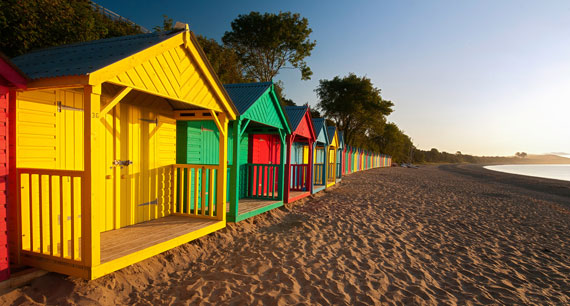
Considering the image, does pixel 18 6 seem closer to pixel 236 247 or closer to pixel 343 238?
pixel 236 247

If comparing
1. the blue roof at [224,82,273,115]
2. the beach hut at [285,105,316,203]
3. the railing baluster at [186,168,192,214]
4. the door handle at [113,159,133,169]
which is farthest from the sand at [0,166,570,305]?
the blue roof at [224,82,273,115]

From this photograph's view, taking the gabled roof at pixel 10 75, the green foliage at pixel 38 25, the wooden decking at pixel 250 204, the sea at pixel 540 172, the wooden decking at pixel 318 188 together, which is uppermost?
the green foliage at pixel 38 25

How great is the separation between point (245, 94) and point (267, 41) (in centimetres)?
2266

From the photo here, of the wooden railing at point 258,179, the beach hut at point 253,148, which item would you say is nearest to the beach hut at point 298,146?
the beach hut at point 253,148

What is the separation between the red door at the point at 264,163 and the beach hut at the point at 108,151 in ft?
10.5

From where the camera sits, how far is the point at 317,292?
4.10 m

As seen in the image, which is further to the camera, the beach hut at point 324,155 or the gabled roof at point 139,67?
the beach hut at point 324,155

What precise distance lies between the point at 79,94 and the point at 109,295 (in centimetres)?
282

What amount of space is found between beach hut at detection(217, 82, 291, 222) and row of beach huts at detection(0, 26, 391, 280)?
7 centimetres

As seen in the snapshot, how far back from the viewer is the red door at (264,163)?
9.46 metres

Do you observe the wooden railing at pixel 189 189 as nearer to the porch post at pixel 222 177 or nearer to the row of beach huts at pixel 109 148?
the row of beach huts at pixel 109 148

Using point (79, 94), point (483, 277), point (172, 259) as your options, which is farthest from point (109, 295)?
point (483, 277)

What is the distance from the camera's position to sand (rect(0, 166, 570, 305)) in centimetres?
381

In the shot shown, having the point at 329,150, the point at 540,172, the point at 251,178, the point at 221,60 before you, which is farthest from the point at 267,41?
the point at 540,172
